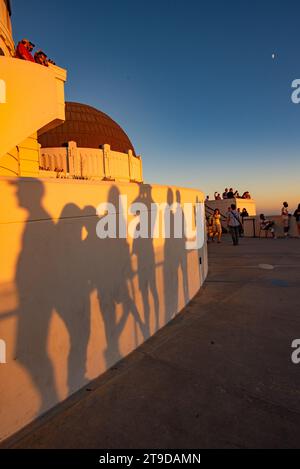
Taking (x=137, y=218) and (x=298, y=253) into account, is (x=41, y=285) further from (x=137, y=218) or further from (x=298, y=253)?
(x=298, y=253)

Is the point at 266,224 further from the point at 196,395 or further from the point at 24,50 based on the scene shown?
the point at 196,395

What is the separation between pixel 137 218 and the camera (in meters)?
3.71

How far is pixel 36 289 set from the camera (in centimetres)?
241

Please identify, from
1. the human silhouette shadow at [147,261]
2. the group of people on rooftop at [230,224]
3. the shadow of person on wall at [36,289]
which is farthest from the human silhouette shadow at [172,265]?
the group of people on rooftop at [230,224]

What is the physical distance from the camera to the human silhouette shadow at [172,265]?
14.5ft

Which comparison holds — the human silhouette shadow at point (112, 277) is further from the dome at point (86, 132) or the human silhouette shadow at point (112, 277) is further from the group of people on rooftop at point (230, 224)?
the dome at point (86, 132)

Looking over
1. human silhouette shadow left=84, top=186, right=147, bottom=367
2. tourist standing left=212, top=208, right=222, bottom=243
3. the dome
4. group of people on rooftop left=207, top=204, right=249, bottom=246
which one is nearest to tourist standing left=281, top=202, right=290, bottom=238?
group of people on rooftop left=207, top=204, right=249, bottom=246

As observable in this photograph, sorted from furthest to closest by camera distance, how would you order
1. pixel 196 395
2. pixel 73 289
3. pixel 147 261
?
1. pixel 147 261
2. pixel 73 289
3. pixel 196 395

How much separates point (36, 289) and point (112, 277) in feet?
3.28

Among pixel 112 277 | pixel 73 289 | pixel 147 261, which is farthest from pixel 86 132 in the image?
pixel 73 289

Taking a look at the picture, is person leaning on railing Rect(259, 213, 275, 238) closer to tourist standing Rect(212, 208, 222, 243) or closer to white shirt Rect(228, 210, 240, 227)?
tourist standing Rect(212, 208, 222, 243)

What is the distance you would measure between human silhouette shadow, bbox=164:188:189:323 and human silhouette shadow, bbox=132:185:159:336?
380 millimetres

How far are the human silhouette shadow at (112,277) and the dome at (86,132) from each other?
38571 millimetres

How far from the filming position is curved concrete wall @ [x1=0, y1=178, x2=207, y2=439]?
7.30 ft
